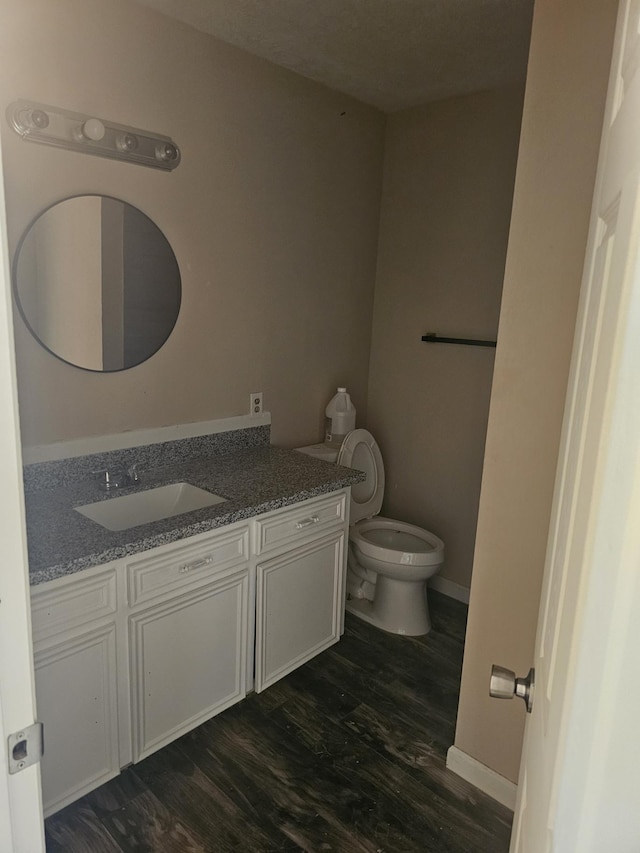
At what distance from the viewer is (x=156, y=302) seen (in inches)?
88.1

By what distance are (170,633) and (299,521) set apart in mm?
620

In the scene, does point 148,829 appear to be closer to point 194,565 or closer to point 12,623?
point 194,565

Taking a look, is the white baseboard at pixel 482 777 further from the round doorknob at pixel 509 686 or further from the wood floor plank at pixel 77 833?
the round doorknob at pixel 509 686

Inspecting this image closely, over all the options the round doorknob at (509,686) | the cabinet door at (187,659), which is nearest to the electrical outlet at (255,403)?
the cabinet door at (187,659)

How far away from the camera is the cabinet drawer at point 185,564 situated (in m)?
1.75

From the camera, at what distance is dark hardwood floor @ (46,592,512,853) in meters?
1.66

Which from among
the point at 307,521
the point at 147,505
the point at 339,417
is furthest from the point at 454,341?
the point at 147,505

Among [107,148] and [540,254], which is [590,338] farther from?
[107,148]

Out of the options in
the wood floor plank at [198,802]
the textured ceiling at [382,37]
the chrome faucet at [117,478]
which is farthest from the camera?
the chrome faucet at [117,478]

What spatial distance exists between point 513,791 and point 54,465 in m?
1.82

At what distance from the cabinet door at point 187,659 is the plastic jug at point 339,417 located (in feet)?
3.58

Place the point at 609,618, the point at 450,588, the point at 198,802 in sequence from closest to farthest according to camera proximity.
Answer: the point at 609,618 → the point at 198,802 → the point at 450,588

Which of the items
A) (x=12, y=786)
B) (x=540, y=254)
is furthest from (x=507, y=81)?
(x=12, y=786)

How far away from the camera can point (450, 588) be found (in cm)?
310
